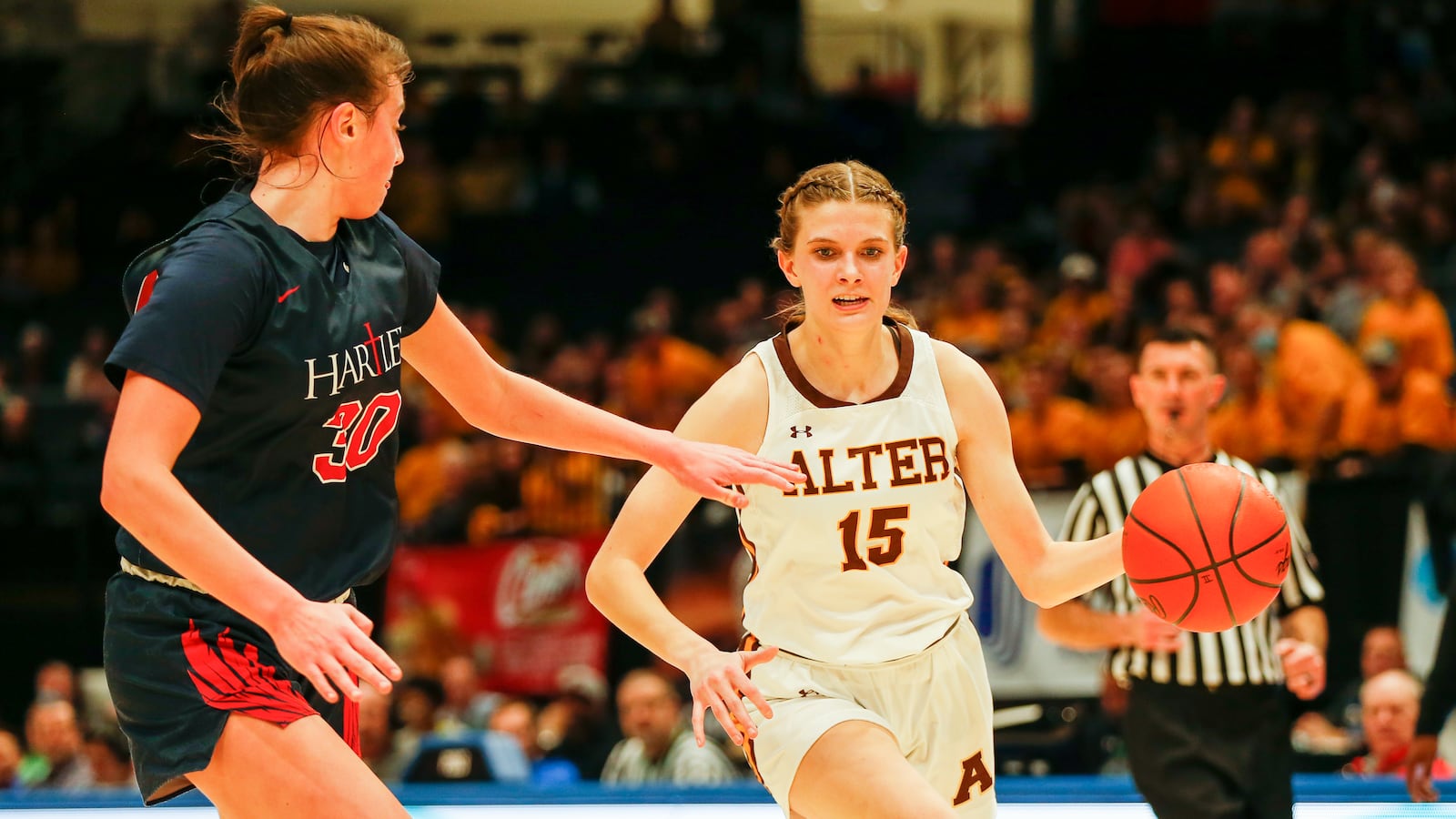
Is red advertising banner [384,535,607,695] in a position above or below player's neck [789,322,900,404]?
below

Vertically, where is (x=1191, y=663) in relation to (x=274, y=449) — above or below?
below

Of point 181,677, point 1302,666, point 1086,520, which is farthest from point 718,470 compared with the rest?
point 1086,520

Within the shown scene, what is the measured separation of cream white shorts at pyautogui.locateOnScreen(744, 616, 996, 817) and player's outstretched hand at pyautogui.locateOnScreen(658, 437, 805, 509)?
0.56 meters

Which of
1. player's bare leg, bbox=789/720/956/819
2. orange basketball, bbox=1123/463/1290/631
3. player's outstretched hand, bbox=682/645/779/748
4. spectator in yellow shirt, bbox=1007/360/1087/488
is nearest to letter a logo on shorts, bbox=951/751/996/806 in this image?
player's bare leg, bbox=789/720/956/819

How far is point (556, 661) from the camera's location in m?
8.44

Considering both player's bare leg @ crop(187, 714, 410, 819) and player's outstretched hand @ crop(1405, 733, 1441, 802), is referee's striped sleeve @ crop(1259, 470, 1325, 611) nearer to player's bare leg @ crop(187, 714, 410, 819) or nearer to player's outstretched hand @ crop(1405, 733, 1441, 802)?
player's outstretched hand @ crop(1405, 733, 1441, 802)

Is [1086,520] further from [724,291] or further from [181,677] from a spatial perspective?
[724,291]

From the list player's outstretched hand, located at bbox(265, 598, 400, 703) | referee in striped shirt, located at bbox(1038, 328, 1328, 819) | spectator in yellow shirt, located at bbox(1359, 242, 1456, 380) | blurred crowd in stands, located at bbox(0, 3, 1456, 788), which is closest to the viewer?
player's outstretched hand, located at bbox(265, 598, 400, 703)

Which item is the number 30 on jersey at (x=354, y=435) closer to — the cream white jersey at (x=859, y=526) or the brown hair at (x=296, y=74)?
the brown hair at (x=296, y=74)

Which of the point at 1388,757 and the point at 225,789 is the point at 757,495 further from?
the point at 1388,757

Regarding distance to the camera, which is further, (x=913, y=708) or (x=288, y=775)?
(x=913, y=708)

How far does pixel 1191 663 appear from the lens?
466 centimetres

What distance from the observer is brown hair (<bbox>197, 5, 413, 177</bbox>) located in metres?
2.83

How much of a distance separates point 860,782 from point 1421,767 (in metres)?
2.17
